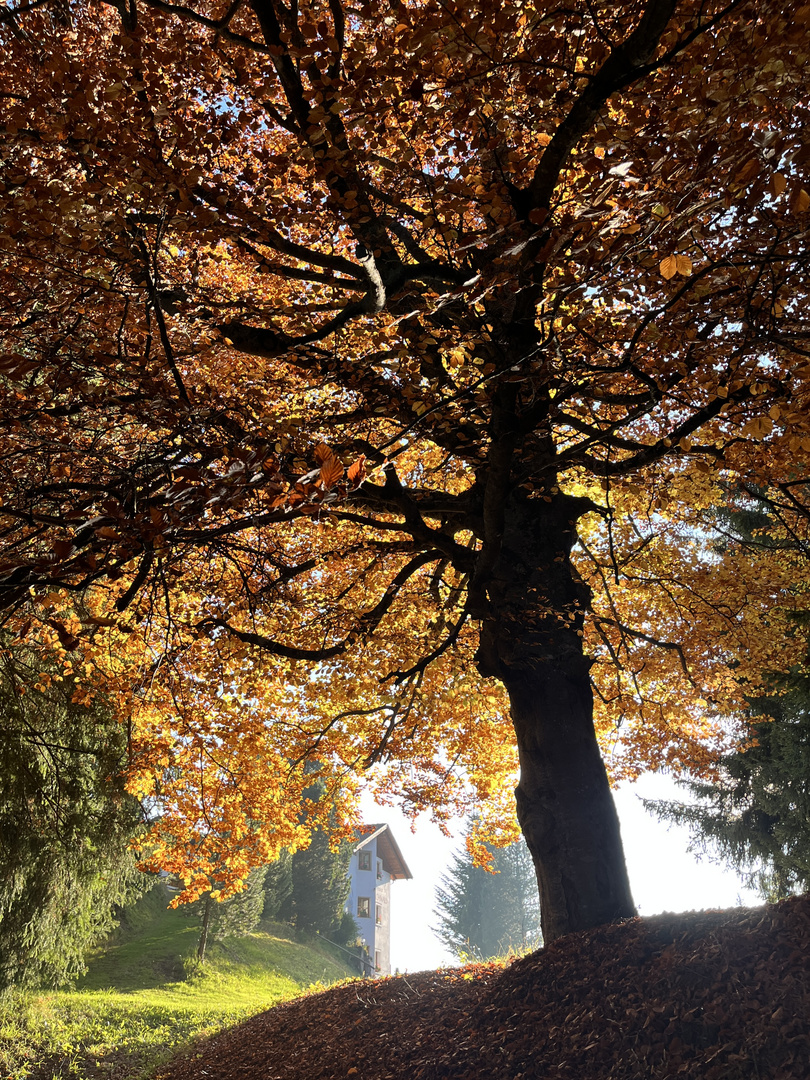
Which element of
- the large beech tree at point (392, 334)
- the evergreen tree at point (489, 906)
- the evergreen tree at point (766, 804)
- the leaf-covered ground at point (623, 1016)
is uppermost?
the large beech tree at point (392, 334)

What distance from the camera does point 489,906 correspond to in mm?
51594

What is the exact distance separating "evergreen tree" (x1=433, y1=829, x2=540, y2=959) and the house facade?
165 inches

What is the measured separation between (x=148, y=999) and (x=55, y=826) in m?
11.8

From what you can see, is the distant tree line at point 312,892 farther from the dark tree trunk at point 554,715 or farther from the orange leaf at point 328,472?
the orange leaf at point 328,472

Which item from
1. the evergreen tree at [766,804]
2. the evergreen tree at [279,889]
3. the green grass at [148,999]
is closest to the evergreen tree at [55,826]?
the green grass at [148,999]

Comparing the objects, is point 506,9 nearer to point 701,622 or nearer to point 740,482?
point 740,482

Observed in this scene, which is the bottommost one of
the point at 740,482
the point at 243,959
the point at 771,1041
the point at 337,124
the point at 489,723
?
the point at 243,959

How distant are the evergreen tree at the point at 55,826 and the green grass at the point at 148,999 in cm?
127

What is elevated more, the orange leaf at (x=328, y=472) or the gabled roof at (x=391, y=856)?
the orange leaf at (x=328, y=472)

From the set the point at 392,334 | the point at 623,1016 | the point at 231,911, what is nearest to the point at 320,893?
the point at 231,911

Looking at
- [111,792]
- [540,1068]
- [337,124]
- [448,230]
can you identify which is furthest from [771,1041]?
[111,792]

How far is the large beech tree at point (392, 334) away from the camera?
13.2 ft

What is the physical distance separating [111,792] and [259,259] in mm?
11708

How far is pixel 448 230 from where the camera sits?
5.23m
